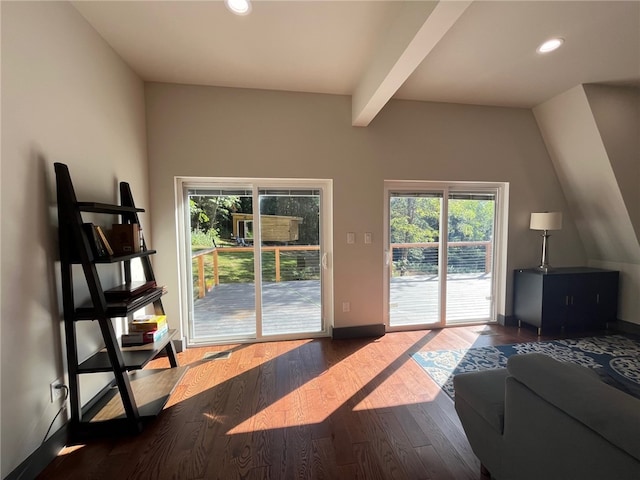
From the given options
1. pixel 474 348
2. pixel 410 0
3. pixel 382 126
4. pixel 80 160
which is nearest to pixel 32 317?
pixel 80 160

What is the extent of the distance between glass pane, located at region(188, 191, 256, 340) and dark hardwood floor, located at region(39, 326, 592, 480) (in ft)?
1.54

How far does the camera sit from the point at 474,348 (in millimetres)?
2838

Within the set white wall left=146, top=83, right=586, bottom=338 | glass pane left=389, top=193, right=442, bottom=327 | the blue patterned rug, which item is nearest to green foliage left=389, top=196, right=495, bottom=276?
glass pane left=389, top=193, right=442, bottom=327

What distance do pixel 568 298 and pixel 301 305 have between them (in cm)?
319

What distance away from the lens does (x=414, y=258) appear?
3.36 metres

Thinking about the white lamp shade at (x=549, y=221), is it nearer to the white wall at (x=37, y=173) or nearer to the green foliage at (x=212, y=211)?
the green foliage at (x=212, y=211)

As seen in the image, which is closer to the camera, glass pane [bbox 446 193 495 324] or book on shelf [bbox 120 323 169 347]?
book on shelf [bbox 120 323 169 347]

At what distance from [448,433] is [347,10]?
285 cm

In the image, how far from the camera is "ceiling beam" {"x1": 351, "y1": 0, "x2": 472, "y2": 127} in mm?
1400

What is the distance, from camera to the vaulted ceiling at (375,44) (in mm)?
1721

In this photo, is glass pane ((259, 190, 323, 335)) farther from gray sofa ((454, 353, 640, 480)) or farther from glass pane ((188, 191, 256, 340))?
gray sofa ((454, 353, 640, 480))

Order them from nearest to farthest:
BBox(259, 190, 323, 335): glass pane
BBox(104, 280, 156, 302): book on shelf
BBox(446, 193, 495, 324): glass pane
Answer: BBox(104, 280, 156, 302): book on shelf, BBox(259, 190, 323, 335): glass pane, BBox(446, 193, 495, 324): glass pane

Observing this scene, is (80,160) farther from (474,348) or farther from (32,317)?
(474,348)

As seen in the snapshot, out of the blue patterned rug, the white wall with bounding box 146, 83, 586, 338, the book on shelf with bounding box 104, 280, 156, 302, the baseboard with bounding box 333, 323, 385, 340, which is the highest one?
the white wall with bounding box 146, 83, 586, 338
